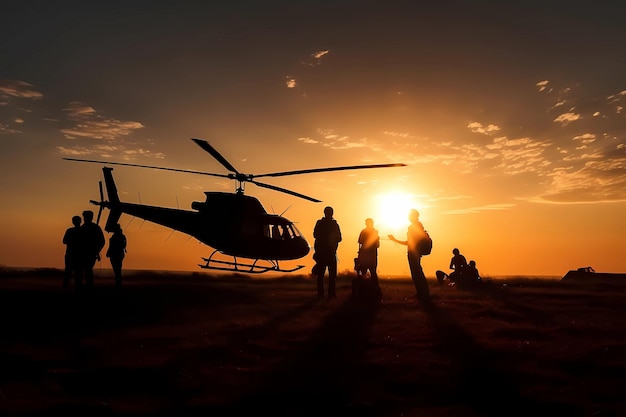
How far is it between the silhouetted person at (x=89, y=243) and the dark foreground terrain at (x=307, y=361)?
127cm

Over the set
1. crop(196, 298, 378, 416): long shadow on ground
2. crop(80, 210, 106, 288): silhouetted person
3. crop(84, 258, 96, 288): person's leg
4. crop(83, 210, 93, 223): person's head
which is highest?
crop(83, 210, 93, 223): person's head

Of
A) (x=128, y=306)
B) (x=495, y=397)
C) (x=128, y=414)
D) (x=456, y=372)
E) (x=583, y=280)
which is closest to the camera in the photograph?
(x=128, y=414)

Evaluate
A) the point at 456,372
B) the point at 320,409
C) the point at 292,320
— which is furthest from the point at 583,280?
the point at 320,409

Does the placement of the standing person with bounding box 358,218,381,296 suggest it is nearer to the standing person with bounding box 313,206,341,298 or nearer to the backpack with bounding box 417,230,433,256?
the standing person with bounding box 313,206,341,298

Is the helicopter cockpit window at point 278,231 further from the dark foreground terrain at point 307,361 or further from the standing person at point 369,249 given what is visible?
the dark foreground terrain at point 307,361

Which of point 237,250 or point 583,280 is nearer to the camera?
point 237,250

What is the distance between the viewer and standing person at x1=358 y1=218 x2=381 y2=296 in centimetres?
1352

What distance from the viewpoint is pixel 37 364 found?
5980 mm

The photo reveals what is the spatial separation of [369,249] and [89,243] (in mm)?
7569

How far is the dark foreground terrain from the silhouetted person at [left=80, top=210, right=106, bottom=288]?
127 cm

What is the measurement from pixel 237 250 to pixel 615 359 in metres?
12.1

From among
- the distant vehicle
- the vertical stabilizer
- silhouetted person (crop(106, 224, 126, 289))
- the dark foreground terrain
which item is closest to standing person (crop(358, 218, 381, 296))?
the dark foreground terrain

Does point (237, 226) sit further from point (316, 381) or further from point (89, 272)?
point (316, 381)

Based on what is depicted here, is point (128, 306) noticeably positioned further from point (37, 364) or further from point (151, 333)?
point (37, 364)
